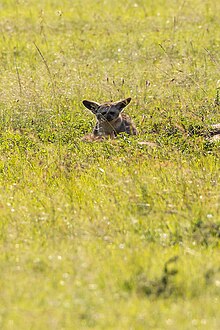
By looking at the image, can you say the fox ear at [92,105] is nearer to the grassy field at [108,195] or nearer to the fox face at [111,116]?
the fox face at [111,116]

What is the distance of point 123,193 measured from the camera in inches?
292

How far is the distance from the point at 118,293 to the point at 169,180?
247 cm

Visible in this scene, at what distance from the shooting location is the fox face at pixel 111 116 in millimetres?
11320

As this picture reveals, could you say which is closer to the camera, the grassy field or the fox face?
the grassy field

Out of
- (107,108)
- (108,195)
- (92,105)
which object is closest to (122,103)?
(107,108)

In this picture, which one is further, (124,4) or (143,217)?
(124,4)

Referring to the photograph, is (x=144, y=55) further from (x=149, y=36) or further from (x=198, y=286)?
(x=198, y=286)

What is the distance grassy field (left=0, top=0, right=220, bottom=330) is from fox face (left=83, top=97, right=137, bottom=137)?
0.60ft

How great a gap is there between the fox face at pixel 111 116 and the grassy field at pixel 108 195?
0.60 ft

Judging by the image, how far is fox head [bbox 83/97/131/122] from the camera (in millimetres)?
11484

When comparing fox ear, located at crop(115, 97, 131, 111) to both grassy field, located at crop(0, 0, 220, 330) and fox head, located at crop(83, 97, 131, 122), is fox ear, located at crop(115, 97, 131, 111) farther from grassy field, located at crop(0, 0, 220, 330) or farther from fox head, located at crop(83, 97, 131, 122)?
grassy field, located at crop(0, 0, 220, 330)

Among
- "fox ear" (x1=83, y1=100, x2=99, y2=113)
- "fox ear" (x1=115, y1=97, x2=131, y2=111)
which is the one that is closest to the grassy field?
"fox ear" (x1=83, y1=100, x2=99, y2=113)

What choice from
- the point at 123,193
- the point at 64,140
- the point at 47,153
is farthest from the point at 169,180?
the point at 64,140

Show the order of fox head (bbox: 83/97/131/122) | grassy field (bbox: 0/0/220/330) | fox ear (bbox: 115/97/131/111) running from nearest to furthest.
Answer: grassy field (bbox: 0/0/220/330) → fox head (bbox: 83/97/131/122) → fox ear (bbox: 115/97/131/111)
